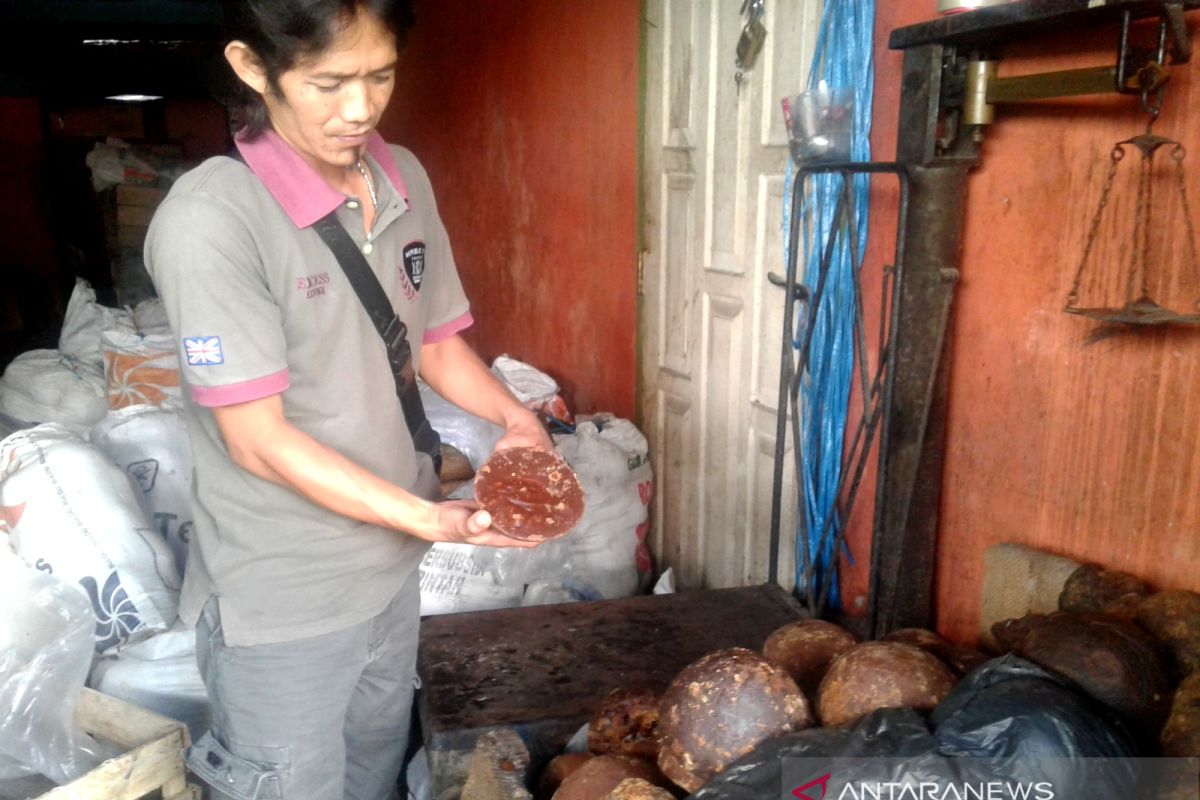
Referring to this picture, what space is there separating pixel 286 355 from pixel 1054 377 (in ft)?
5.06

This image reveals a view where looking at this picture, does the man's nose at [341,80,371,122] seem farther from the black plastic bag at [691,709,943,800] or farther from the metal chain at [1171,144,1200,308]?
the metal chain at [1171,144,1200,308]

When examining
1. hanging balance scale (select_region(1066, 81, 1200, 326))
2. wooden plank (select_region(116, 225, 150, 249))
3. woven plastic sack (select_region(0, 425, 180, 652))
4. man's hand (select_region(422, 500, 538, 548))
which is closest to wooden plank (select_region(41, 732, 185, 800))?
woven plastic sack (select_region(0, 425, 180, 652))

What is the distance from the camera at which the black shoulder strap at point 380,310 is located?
1.77m

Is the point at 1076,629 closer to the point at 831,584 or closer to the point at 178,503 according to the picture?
the point at 831,584

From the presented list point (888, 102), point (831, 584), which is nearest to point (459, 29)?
point (888, 102)

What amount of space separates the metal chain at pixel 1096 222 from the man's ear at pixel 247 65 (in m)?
1.49

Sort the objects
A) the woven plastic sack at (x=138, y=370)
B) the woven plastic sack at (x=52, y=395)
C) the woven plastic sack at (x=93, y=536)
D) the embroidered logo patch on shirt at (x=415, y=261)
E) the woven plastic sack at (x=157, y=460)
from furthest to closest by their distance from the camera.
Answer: the woven plastic sack at (x=52, y=395), the woven plastic sack at (x=138, y=370), the woven plastic sack at (x=157, y=460), the woven plastic sack at (x=93, y=536), the embroidered logo patch on shirt at (x=415, y=261)

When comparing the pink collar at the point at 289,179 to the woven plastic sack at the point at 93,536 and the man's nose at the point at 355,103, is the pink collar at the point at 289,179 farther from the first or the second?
the woven plastic sack at the point at 93,536

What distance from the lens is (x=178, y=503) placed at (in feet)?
11.5

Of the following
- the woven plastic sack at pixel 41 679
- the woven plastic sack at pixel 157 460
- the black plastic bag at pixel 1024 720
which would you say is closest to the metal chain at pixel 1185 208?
the black plastic bag at pixel 1024 720

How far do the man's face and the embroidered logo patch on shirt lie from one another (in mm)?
254

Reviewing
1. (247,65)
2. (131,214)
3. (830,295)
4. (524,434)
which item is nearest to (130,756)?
(524,434)

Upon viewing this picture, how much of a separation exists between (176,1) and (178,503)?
649 cm

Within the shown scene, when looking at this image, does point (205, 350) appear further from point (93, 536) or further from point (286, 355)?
point (93, 536)
